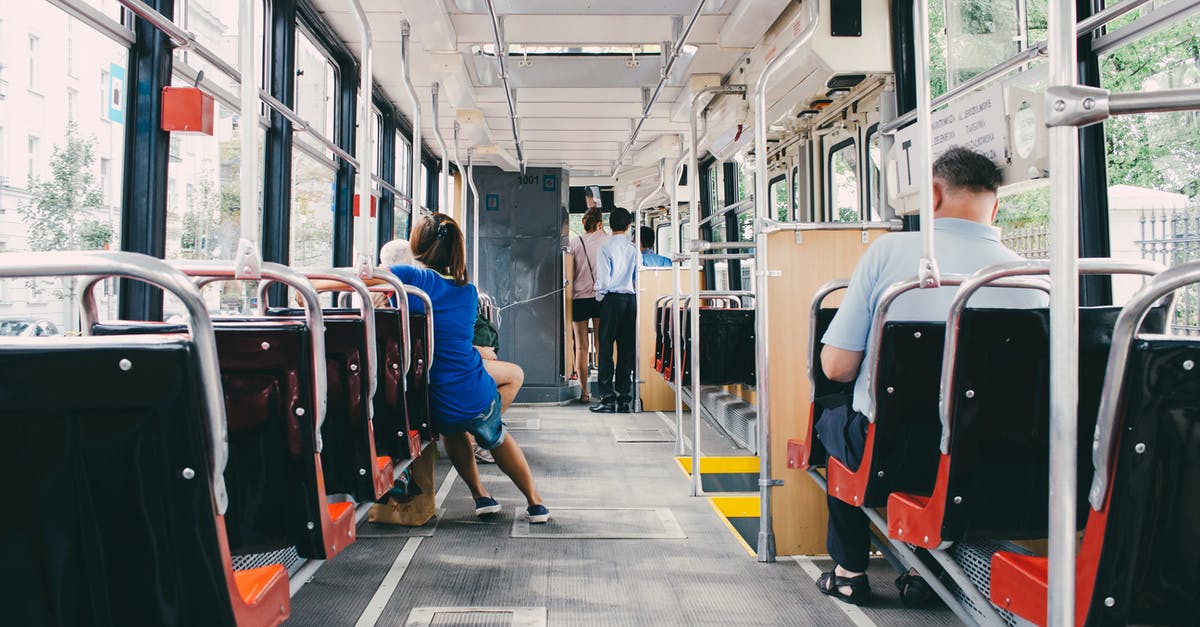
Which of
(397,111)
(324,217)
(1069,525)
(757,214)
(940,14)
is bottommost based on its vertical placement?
(1069,525)

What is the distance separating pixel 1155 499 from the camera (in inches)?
49.8

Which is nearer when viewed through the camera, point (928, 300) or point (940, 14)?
point (928, 300)

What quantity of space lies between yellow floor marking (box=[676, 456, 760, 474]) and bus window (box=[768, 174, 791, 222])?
9.77ft

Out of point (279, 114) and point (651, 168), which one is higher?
point (651, 168)

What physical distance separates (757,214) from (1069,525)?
2.24 meters

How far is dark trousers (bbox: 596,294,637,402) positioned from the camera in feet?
25.2

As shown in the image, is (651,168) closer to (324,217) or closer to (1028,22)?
(324,217)

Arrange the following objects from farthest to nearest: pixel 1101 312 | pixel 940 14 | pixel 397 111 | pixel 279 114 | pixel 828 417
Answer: pixel 397 111, pixel 279 114, pixel 940 14, pixel 828 417, pixel 1101 312

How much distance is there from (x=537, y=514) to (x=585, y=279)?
15.9 ft

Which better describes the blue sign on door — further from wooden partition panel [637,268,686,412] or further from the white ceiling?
wooden partition panel [637,268,686,412]

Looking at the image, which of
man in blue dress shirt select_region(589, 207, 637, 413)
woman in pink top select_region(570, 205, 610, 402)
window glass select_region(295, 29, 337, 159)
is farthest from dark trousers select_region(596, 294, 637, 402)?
window glass select_region(295, 29, 337, 159)

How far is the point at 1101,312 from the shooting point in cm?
173

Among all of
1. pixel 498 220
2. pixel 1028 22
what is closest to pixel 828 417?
pixel 1028 22

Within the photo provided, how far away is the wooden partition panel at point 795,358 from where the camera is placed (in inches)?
131
